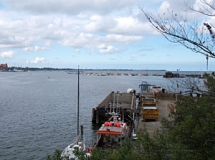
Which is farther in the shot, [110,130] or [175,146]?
[110,130]

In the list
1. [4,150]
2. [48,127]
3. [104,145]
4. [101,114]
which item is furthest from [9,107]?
[104,145]

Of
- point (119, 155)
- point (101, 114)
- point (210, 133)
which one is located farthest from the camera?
point (101, 114)

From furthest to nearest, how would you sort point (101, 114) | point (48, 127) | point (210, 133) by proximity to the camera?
point (101, 114) < point (48, 127) < point (210, 133)

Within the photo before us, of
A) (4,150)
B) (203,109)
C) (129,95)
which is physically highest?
(203,109)

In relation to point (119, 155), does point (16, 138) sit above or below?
below

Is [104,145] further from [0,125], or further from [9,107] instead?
[9,107]

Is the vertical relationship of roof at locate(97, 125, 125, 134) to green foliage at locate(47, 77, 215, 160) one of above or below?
below

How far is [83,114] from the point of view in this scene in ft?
140

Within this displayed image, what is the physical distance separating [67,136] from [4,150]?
7217mm

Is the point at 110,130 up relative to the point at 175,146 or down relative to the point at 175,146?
down

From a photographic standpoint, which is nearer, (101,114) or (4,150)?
(4,150)

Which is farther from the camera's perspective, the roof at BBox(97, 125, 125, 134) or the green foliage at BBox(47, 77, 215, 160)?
the roof at BBox(97, 125, 125, 134)

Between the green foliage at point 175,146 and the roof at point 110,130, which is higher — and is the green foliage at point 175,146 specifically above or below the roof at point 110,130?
above

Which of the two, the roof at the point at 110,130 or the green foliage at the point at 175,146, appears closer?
the green foliage at the point at 175,146
